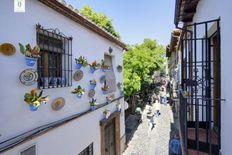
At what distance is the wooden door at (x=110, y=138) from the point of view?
9342 mm

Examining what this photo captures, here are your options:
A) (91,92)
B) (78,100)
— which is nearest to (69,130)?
(78,100)

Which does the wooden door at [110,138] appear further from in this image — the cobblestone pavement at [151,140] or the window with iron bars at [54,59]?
the window with iron bars at [54,59]

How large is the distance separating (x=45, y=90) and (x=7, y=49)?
52.2 inches

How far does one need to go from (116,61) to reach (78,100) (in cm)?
475

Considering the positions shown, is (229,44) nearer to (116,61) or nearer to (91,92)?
(91,92)

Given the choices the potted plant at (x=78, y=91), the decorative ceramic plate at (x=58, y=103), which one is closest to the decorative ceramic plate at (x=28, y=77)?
the decorative ceramic plate at (x=58, y=103)

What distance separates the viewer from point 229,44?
2.98 m

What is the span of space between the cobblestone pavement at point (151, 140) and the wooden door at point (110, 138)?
1.35m

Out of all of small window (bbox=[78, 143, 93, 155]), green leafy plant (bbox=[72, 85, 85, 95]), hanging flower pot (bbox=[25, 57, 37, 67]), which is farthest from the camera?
small window (bbox=[78, 143, 93, 155])

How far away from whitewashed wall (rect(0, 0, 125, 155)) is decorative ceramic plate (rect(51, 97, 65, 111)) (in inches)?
3.4

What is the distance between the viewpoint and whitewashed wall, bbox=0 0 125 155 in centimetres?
360

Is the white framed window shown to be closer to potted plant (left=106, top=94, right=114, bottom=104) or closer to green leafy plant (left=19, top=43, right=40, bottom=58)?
potted plant (left=106, top=94, right=114, bottom=104)

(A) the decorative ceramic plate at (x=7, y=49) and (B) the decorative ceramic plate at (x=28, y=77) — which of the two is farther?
(B) the decorative ceramic plate at (x=28, y=77)

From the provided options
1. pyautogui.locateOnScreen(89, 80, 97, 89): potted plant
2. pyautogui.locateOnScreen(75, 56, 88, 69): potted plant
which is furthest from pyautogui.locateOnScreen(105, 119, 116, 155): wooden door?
pyautogui.locateOnScreen(75, 56, 88, 69): potted plant
